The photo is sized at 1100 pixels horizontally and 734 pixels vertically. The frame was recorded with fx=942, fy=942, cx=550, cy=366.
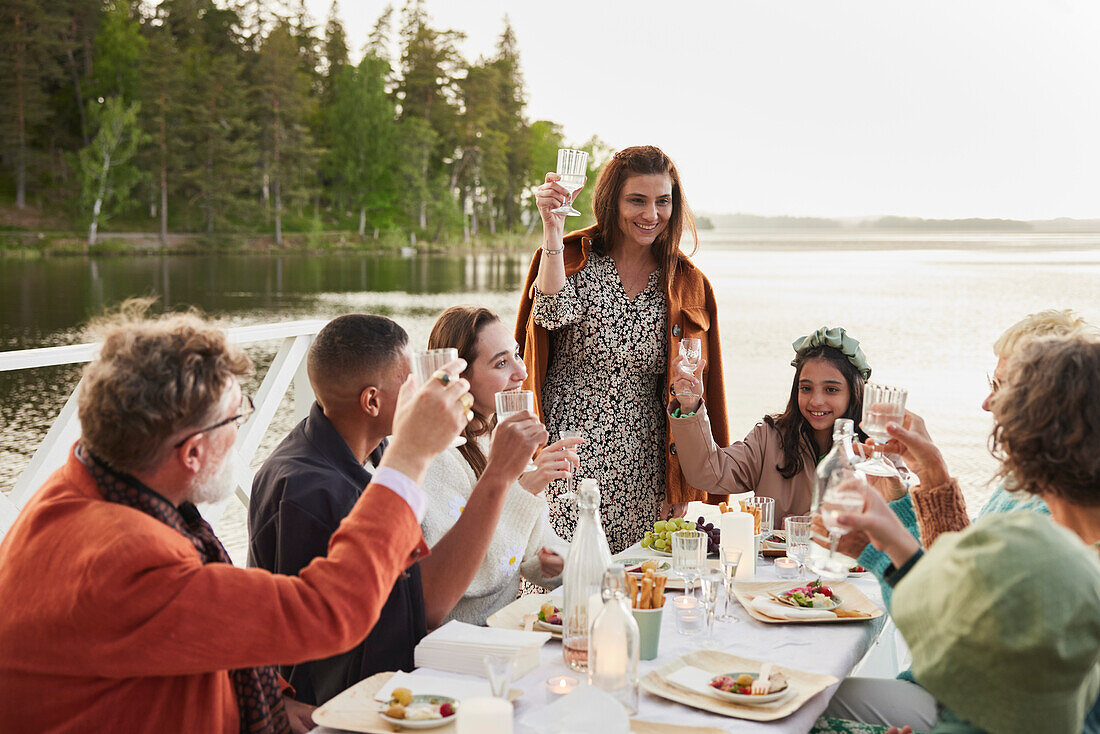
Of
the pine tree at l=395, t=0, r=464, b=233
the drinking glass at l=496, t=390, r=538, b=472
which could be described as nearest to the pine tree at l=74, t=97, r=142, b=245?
the pine tree at l=395, t=0, r=464, b=233

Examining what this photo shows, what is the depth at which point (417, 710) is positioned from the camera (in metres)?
1.54

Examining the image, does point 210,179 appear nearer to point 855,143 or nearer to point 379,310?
point 379,310

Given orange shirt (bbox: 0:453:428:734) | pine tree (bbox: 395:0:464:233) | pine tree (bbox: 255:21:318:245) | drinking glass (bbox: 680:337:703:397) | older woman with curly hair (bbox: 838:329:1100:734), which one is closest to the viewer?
older woman with curly hair (bbox: 838:329:1100:734)

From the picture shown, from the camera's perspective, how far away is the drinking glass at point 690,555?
2.00 m

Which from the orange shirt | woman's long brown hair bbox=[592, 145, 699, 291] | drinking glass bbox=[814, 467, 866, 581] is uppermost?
woman's long brown hair bbox=[592, 145, 699, 291]

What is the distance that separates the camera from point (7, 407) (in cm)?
1441

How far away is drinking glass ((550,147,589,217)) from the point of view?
3.17 metres

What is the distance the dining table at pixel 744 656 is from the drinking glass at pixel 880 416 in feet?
1.23

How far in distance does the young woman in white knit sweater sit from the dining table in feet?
1.31

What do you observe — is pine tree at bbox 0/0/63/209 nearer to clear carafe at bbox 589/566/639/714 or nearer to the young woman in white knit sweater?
the young woman in white knit sweater

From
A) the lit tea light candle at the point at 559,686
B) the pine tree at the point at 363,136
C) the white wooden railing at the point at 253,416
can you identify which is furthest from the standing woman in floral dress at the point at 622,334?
the pine tree at the point at 363,136

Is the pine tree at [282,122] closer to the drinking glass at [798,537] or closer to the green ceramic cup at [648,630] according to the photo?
the drinking glass at [798,537]

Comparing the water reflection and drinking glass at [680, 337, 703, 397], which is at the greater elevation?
drinking glass at [680, 337, 703, 397]

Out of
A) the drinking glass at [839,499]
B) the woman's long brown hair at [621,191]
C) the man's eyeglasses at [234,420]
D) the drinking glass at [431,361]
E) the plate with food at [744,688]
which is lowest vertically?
the plate with food at [744,688]
